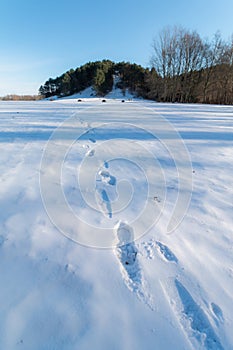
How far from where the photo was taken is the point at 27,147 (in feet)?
12.1

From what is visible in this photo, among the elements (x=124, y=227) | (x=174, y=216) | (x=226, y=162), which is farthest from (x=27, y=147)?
(x=226, y=162)

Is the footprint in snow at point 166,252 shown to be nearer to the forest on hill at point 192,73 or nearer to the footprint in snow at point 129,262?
the footprint in snow at point 129,262

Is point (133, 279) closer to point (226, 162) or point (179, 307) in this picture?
point (179, 307)

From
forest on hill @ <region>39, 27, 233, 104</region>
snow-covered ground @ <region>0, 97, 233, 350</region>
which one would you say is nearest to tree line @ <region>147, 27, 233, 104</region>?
forest on hill @ <region>39, 27, 233, 104</region>

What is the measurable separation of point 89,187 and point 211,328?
67.4 inches

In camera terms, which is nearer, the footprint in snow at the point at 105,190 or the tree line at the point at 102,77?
the footprint in snow at the point at 105,190

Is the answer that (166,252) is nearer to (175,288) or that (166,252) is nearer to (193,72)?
(175,288)

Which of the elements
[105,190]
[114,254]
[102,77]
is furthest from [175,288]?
[102,77]

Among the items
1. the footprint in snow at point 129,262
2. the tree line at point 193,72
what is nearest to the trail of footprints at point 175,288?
the footprint in snow at point 129,262

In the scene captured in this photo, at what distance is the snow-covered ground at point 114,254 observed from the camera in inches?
41.0

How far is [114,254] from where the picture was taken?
151 cm

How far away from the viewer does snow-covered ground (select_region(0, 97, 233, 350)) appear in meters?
1.04

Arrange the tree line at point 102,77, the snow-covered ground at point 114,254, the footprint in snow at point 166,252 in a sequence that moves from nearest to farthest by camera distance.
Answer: the snow-covered ground at point 114,254 < the footprint in snow at point 166,252 < the tree line at point 102,77

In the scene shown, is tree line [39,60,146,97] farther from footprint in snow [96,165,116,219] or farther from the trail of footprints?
the trail of footprints
